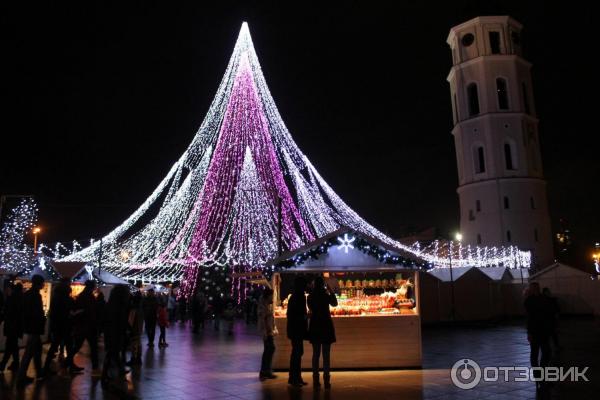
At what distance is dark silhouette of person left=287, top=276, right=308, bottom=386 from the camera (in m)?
8.48

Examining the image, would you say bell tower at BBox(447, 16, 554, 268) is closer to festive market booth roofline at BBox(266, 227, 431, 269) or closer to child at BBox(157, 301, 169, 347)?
child at BBox(157, 301, 169, 347)

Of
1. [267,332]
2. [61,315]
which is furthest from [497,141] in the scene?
[61,315]

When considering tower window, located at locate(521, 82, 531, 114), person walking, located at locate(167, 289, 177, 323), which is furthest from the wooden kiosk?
tower window, located at locate(521, 82, 531, 114)

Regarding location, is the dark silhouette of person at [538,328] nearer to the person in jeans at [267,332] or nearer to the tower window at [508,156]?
the person in jeans at [267,332]

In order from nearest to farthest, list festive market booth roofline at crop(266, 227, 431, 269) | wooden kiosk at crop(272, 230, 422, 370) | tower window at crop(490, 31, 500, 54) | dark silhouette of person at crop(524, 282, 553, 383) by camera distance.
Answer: dark silhouette of person at crop(524, 282, 553, 383), wooden kiosk at crop(272, 230, 422, 370), festive market booth roofline at crop(266, 227, 431, 269), tower window at crop(490, 31, 500, 54)

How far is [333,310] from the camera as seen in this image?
34.8ft

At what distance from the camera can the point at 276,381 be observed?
8930 millimetres

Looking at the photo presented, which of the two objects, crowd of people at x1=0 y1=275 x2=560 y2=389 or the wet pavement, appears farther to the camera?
crowd of people at x1=0 y1=275 x2=560 y2=389

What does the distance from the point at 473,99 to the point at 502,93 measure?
8.12 ft

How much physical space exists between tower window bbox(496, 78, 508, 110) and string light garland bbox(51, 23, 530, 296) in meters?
28.6

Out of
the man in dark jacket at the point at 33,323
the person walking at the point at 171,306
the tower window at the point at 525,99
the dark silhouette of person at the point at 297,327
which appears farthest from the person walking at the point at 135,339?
the tower window at the point at 525,99

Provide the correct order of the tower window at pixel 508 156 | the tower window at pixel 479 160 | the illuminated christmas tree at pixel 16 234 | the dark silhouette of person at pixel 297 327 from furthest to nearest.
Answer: the tower window at pixel 479 160 → the tower window at pixel 508 156 → the illuminated christmas tree at pixel 16 234 → the dark silhouette of person at pixel 297 327

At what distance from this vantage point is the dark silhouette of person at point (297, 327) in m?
8.48

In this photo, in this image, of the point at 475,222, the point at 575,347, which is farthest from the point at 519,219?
the point at 575,347
